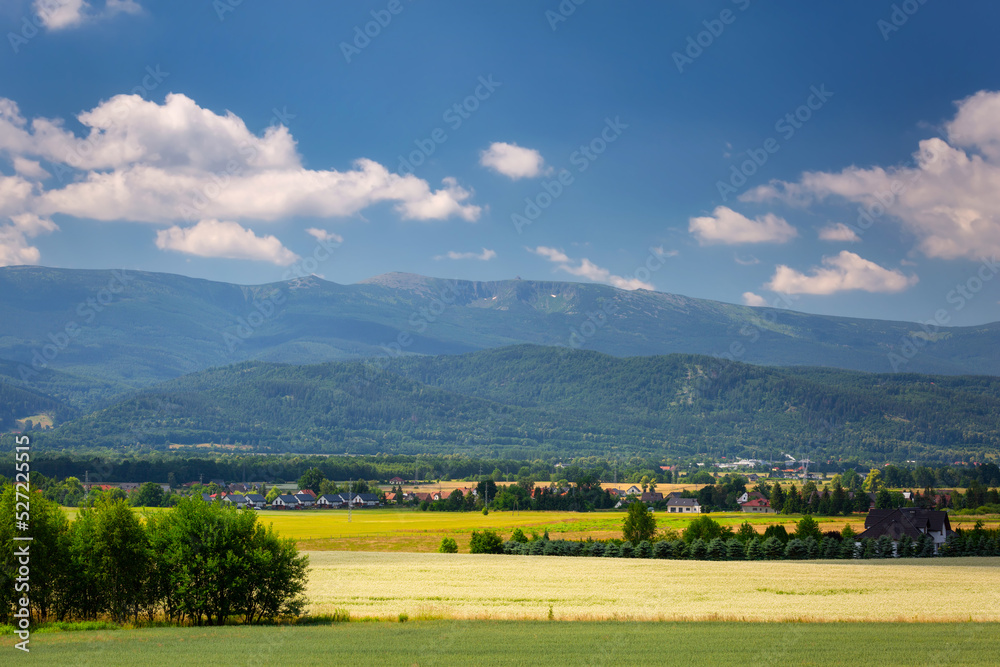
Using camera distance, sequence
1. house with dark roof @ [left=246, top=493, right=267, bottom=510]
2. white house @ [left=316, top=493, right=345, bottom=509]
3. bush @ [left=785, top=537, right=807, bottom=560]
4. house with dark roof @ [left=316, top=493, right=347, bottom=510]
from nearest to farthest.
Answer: bush @ [left=785, top=537, right=807, bottom=560] < house with dark roof @ [left=246, top=493, right=267, bottom=510] < house with dark roof @ [left=316, top=493, right=347, bottom=510] < white house @ [left=316, top=493, right=345, bottom=509]

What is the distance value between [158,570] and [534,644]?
652 inches

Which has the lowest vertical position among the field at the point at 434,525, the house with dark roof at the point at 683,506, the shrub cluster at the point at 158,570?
the house with dark roof at the point at 683,506

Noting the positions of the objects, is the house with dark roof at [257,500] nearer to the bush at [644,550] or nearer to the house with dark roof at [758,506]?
the house with dark roof at [758,506]

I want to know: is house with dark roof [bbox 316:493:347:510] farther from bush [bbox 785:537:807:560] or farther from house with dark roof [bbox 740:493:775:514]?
bush [bbox 785:537:807:560]

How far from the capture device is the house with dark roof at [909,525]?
232 ft

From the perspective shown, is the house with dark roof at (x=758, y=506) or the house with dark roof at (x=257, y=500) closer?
the house with dark roof at (x=758, y=506)

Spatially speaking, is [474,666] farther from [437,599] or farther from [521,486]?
[521,486]

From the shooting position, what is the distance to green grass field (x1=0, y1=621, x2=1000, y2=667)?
80.7 ft

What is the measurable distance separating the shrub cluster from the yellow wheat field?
9.86 ft

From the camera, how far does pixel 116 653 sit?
25.6 meters

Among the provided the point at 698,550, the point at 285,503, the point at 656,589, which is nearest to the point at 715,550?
the point at 698,550

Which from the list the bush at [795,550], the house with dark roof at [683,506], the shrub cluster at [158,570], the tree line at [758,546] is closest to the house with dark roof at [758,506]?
the house with dark roof at [683,506]

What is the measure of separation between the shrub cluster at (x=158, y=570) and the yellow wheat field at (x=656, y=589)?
3007 mm

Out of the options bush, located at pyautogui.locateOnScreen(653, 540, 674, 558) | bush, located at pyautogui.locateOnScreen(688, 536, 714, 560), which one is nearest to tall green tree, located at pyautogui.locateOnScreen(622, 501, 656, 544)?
bush, located at pyautogui.locateOnScreen(653, 540, 674, 558)
